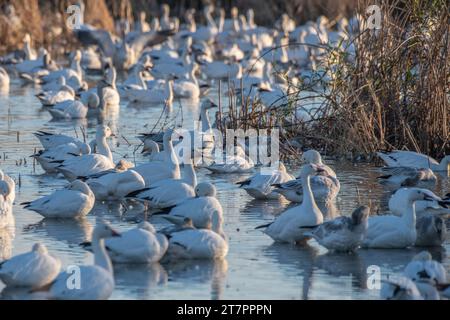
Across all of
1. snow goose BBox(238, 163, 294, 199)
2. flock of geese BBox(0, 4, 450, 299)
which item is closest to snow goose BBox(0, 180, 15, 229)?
flock of geese BBox(0, 4, 450, 299)

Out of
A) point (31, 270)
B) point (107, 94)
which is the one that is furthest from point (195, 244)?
point (107, 94)

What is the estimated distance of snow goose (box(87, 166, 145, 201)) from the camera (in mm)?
10195

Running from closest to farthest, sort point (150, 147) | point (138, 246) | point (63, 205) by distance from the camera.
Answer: point (138, 246)
point (63, 205)
point (150, 147)

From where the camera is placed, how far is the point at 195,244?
25.8 feet

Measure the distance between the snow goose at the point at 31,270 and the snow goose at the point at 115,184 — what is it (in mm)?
3164

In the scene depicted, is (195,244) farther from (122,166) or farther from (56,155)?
→ (56,155)

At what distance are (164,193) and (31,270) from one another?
2.84m

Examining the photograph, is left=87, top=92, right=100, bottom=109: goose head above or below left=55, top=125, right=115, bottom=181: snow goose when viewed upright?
above

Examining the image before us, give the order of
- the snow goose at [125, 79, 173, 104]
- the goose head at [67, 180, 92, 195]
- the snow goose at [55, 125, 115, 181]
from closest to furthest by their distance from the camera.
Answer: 1. the goose head at [67, 180, 92, 195]
2. the snow goose at [55, 125, 115, 181]
3. the snow goose at [125, 79, 173, 104]

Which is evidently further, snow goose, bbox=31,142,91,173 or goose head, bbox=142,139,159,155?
goose head, bbox=142,139,159,155

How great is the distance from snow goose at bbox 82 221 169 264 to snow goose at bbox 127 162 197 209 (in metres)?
1.73

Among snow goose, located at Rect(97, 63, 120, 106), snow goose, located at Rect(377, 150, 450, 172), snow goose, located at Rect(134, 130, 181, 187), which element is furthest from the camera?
snow goose, located at Rect(97, 63, 120, 106)

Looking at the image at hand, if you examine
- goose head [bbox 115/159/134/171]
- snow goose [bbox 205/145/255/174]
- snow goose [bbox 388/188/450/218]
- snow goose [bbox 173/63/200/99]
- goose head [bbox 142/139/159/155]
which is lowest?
snow goose [bbox 388/188/450/218]

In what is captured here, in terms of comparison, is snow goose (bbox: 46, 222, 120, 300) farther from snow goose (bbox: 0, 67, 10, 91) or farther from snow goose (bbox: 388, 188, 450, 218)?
snow goose (bbox: 0, 67, 10, 91)
